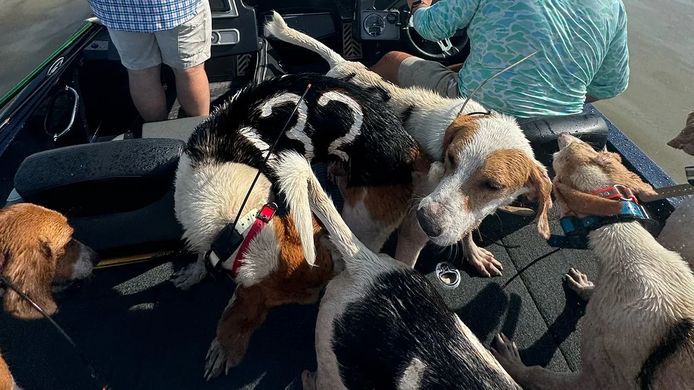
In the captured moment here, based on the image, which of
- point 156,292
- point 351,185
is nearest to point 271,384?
point 156,292

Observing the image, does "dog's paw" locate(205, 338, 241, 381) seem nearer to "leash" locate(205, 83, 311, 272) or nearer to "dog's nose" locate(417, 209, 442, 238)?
"leash" locate(205, 83, 311, 272)

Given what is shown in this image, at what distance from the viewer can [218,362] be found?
7.25 feet

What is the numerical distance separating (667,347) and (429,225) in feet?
3.54

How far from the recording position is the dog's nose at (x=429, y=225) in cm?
208

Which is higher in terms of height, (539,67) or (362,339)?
(539,67)

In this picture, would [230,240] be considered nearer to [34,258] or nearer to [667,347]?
[34,258]

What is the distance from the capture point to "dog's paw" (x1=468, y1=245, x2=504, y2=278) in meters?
2.71

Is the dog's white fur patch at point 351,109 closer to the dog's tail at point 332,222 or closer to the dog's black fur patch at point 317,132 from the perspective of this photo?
the dog's black fur patch at point 317,132

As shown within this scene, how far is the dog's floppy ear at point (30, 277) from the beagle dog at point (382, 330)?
1.07 metres

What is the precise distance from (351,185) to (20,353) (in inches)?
74.4

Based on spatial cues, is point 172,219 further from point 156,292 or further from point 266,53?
point 266,53

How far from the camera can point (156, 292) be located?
99.0 inches

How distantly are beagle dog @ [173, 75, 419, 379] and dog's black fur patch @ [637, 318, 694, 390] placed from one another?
1.33 metres

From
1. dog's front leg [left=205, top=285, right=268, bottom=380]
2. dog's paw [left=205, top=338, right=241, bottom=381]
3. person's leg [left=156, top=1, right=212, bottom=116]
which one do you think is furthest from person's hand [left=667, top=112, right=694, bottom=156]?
person's leg [left=156, top=1, right=212, bottom=116]
